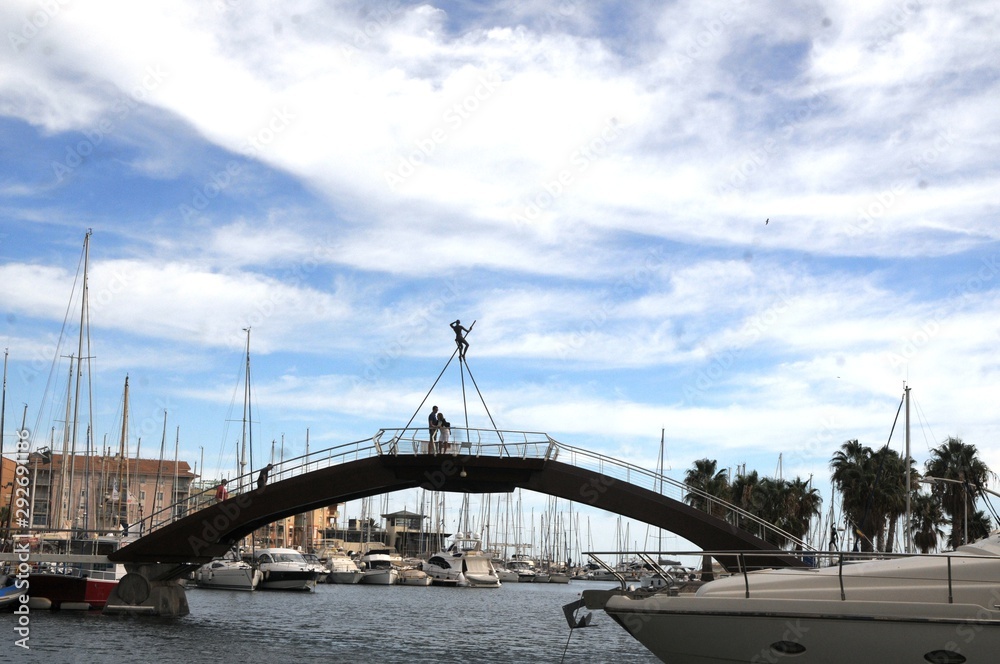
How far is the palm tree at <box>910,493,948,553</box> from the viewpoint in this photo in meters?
62.1

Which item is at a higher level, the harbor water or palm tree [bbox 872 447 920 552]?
palm tree [bbox 872 447 920 552]

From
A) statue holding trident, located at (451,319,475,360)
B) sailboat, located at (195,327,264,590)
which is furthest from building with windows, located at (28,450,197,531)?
statue holding trident, located at (451,319,475,360)

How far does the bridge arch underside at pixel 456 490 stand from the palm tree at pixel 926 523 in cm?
2758

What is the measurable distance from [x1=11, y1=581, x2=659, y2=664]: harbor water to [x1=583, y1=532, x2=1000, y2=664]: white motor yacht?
1246cm

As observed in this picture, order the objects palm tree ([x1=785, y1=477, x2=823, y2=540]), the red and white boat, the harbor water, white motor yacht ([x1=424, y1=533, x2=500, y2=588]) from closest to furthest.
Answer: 1. the harbor water
2. the red and white boat
3. palm tree ([x1=785, y1=477, x2=823, y2=540])
4. white motor yacht ([x1=424, y1=533, x2=500, y2=588])

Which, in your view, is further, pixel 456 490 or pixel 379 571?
pixel 379 571

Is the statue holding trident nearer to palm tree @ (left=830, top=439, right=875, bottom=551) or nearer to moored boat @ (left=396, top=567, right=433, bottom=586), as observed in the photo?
palm tree @ (left=830, top=439, right=875, bottom=551)

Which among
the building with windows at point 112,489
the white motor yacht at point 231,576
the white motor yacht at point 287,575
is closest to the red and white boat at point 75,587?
the building with windows at point 112,489

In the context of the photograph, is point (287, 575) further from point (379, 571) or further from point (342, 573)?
point (379, 571)

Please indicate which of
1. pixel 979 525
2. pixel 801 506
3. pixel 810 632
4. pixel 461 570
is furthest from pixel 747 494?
pixel 810 632

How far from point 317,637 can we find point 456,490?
24.6ft

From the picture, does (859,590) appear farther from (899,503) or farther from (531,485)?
(899,503)

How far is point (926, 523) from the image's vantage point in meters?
62.5

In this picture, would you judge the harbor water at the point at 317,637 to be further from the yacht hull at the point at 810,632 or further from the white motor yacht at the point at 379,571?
the white motor yacht at the point at 379,571
